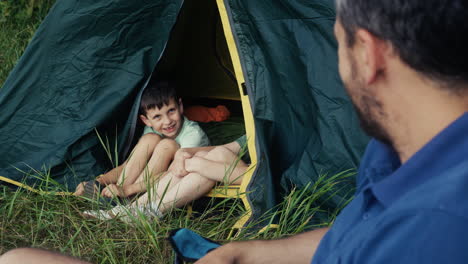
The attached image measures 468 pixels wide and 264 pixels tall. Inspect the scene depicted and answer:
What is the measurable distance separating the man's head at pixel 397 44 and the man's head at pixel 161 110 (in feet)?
6.94

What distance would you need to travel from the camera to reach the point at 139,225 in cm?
241

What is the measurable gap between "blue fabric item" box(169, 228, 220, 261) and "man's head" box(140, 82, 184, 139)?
1.55 metres

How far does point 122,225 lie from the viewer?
252 cm

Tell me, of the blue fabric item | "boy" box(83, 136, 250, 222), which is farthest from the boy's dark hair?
the blue fabric item

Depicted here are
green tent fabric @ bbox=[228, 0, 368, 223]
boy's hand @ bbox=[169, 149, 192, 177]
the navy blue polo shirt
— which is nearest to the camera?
the navy blue polo shirt

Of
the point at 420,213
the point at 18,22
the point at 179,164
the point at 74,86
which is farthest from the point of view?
the point at 18,22

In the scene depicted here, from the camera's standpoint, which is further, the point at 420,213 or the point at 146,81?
the point at 146,81

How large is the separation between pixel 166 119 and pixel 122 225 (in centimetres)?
81

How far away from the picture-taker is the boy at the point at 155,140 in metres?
3.00

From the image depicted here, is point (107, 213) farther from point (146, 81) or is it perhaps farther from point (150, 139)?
point (146, 81)

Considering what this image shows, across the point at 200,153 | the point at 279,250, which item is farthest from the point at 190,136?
the point at 279,250

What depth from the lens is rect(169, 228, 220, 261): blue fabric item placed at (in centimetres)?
165

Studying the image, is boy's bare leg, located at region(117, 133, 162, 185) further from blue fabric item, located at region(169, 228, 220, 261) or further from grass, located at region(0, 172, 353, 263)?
blue fabric item, located at region(169, 228, 220, 261)

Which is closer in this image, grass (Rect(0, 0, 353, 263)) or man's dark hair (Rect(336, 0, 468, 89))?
man's dark hair (Rect(336, 0, 468, 89))
